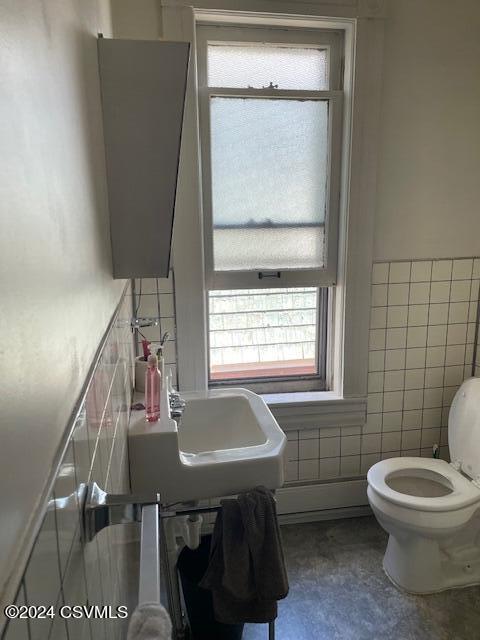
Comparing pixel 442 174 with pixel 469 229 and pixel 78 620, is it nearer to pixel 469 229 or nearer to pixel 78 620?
pixel 469 229

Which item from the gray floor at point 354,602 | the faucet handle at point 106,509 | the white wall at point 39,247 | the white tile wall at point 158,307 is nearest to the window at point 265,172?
the white tile wall at point 158,307

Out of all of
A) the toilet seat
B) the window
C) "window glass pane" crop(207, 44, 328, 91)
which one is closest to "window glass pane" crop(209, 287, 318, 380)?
the window

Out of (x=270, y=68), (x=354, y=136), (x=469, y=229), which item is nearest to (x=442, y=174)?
(x=469, y=229)

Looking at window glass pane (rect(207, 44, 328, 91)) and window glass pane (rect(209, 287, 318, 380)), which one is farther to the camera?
window glass pane (rect(209, 287, 318, 380))

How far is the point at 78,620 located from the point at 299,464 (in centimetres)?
186

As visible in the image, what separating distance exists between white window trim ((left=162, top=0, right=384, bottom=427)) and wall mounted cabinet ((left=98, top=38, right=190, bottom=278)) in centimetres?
90

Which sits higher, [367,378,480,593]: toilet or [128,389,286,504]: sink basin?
[128,389,286,504]: sink basin

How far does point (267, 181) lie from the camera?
2.12 meters

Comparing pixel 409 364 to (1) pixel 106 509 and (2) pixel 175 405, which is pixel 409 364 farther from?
(1) pixel 106 509

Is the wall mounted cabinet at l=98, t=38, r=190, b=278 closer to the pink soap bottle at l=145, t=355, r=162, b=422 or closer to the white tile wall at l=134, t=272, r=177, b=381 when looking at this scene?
the pink soap bottle at l=145, t=355, r=162, b=422

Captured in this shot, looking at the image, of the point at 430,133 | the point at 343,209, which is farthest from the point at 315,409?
the point at 430,133

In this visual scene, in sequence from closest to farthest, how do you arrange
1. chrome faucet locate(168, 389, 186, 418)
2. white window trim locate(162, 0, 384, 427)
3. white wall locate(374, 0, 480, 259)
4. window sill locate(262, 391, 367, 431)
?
chrome faucet locate(168, 389, 186, 418)
white window trim locate(162, 0, 384, 427)
white wall locate(374, 0, 480, 259)
window sill locate(262, 391, 367, 431)

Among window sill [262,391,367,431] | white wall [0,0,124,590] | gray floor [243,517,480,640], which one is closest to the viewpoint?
white wall [0,0,124,590]

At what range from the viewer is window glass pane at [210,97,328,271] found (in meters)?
2.06
